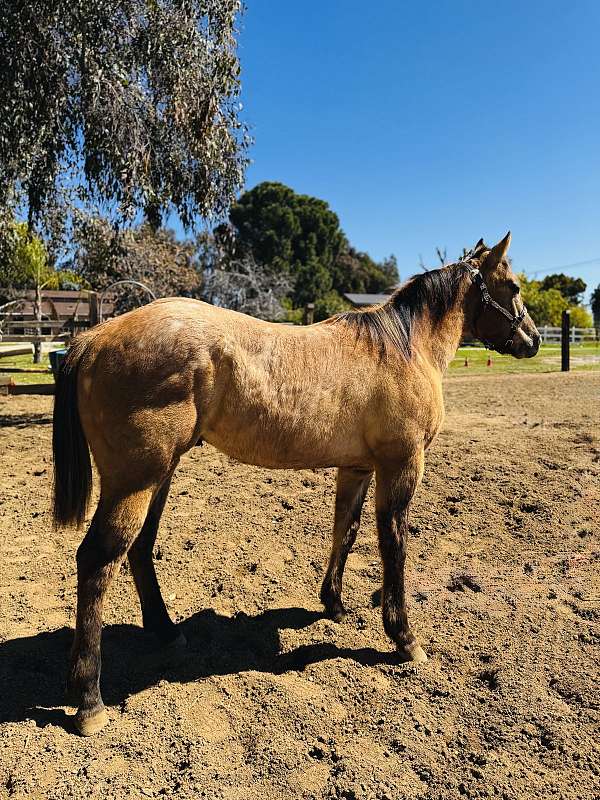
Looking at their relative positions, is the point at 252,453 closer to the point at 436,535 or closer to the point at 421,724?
the point at 421,724

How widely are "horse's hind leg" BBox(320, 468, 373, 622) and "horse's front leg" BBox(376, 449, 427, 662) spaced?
41 centimetres

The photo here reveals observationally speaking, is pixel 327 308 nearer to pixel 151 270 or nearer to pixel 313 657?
pixel 151 270

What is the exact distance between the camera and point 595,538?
14.9ft

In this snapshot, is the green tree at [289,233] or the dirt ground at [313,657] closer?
the dirt ground at [313,657]

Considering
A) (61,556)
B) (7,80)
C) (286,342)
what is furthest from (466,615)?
(7,80)

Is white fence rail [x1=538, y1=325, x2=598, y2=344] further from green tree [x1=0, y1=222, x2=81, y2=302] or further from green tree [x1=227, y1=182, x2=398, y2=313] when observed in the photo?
green tree [x1=0, y1=222, x2=81, y2=302]

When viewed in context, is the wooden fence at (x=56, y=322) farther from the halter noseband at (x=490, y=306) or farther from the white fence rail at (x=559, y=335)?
the white fence rail at (x=559, y=335)

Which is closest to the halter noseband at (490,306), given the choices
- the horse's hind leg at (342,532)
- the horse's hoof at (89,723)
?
the horse's hind leg at (342,532)

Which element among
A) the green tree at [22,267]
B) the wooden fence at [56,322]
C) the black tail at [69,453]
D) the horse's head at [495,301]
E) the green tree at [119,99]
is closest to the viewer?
the black tail at [69,453]

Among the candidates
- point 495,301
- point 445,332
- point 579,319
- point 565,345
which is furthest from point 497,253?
point 579,319

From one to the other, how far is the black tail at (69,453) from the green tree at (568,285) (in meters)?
A: 61.8

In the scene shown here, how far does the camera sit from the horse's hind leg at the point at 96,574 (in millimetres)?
2490

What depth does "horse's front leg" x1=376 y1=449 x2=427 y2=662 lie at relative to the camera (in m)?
3.08

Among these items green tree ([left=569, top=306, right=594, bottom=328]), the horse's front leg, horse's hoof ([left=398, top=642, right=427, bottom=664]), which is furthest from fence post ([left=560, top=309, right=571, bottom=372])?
green tree ([left=569, top=306, right=594, bottom=328])
